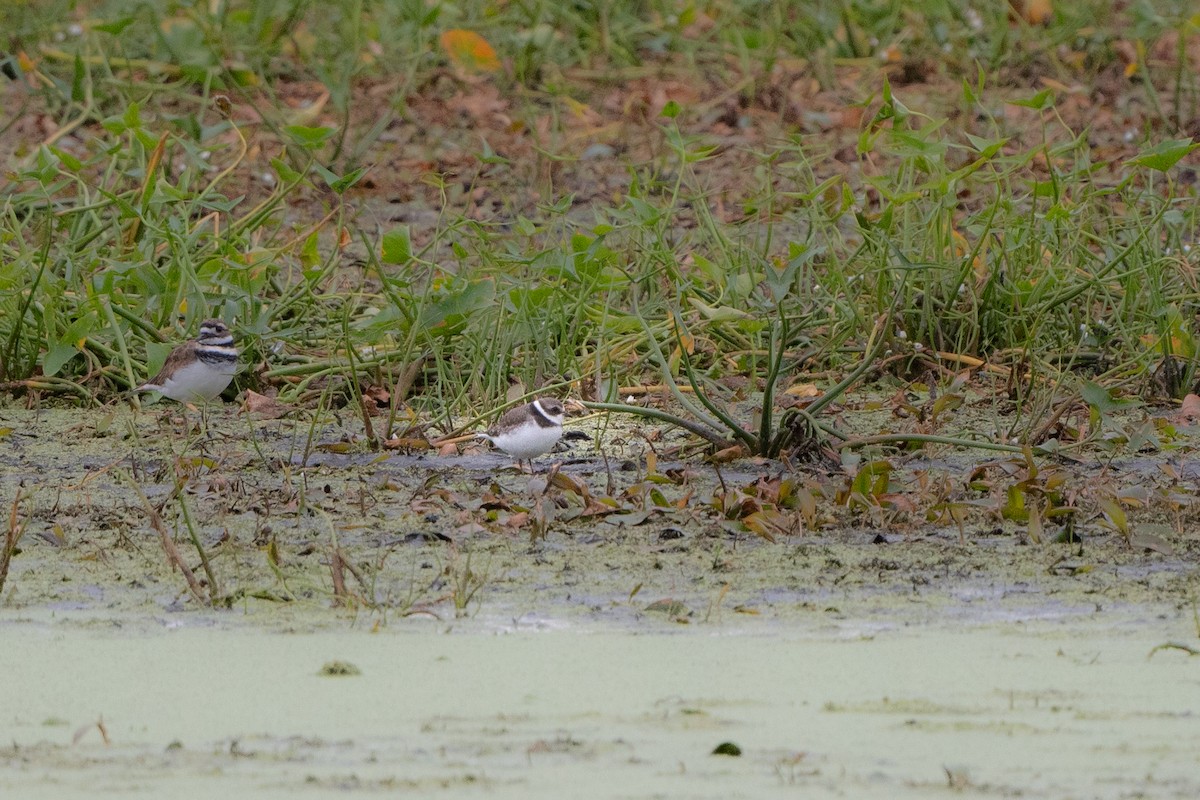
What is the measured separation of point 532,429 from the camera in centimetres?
531

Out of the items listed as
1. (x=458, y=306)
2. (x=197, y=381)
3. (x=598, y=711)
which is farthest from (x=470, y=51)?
(x=598, y=711)

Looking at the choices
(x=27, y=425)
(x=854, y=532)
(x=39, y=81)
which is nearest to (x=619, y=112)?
(x=39, y=81)

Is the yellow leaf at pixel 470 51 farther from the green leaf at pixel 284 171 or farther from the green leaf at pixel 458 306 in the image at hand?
the green leaf at pixel 458 306

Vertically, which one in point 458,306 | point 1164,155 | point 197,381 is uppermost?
point 1164,155

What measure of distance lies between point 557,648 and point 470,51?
6646 mm

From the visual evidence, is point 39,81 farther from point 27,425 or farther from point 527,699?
point 527,699

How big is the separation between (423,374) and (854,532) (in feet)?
6.92

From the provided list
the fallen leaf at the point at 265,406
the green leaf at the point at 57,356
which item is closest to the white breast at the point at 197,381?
the fallen leaf at the point at 265,406

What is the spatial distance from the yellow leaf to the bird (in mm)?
4784

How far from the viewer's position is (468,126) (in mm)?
9539

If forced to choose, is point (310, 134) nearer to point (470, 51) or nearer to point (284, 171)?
point (284, 171)

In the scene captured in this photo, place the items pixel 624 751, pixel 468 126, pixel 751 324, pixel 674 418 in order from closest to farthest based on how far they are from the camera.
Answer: pixel 624 751 → pixel 674 418 → pixel 751 324 → pixel 468 126

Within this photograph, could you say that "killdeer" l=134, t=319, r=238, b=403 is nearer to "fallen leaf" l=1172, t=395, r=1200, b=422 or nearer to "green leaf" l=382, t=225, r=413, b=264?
"green leaf" l=382, t=225, r=413, b=264

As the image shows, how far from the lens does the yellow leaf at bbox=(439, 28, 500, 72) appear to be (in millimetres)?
9898
